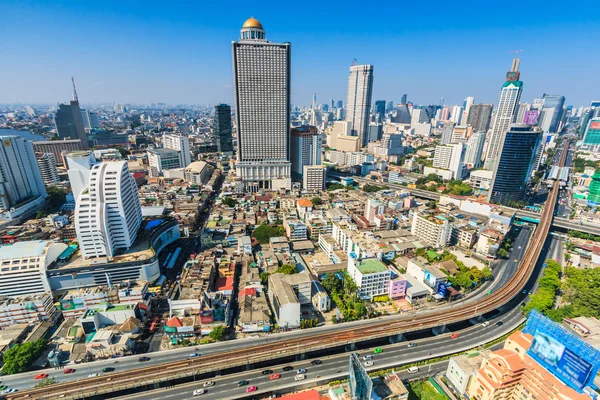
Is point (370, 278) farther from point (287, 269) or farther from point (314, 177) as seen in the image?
point (314, 177)

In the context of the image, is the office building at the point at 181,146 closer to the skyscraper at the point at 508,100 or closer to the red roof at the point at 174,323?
the red roof at the point at 174,323

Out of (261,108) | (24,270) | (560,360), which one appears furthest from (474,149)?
(24,270)

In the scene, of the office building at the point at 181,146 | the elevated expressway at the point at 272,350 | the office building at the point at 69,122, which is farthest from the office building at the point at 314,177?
the office building at the point at 69,122

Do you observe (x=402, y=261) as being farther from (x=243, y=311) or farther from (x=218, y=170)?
(x=218, y=170)

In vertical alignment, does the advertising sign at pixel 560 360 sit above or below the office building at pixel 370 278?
above

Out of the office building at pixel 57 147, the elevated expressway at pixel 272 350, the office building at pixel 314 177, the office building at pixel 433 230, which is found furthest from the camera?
the office building at pixel 57 147

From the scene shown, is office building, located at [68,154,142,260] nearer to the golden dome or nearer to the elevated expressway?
the elevated expressway
